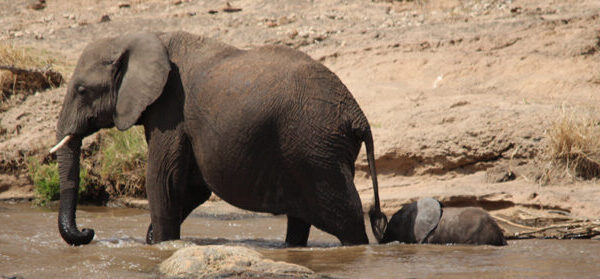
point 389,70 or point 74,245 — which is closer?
point 74,245

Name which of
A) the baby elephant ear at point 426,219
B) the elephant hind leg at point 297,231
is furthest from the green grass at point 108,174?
the baby elephant ear at point 426,219

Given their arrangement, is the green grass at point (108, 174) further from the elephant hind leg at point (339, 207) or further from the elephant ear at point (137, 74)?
the elephant hind leg at point (339, 207)

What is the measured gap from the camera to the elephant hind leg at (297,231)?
7.39 metres

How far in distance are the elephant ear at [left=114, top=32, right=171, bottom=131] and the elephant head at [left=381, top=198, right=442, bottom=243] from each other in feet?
7.42

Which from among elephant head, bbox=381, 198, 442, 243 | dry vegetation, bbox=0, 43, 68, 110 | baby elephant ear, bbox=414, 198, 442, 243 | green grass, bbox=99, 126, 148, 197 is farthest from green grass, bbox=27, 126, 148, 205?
baby elephant ear, bbox=414, 198, 442, 243

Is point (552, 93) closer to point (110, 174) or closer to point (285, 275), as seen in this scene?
point (110, 174)

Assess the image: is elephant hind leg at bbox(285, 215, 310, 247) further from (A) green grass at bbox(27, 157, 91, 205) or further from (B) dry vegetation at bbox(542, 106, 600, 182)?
(A) green grass at bbox(27, 157, 91, 205)

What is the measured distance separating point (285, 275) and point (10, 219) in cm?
500

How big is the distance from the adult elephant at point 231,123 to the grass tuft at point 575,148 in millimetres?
2844

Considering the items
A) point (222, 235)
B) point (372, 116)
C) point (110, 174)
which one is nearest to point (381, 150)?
point (372, 116)

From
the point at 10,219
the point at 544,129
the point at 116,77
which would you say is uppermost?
the point at 116,77

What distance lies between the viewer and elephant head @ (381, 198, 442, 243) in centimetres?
719

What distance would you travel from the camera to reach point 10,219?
30.6 ft

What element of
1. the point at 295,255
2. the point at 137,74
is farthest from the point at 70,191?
the point at 295,255
